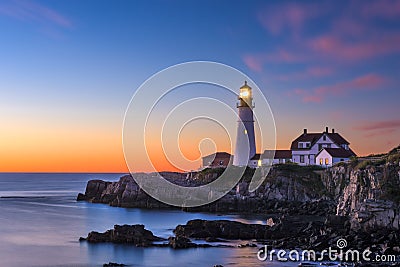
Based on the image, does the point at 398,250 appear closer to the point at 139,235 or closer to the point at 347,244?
the point at 347,244

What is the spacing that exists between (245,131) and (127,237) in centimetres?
3122

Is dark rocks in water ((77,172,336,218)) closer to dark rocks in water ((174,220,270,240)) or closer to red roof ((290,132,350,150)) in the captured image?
red roof ((290,132,350,150))

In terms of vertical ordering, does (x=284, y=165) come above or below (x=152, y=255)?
above

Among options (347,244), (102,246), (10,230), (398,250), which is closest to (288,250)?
(347,244)

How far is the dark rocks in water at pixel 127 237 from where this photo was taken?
26.9m

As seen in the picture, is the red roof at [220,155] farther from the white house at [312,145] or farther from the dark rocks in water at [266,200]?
the dark rocks in water at [266,200]

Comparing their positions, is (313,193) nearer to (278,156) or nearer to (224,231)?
(278,156)

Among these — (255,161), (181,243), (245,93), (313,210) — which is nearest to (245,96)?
(245,93)

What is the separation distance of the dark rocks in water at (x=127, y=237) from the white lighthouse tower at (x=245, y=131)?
95.3 feet

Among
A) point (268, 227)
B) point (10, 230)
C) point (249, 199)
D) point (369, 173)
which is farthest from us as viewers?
point (249, 199)

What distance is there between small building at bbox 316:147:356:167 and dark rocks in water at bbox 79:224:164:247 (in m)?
28.3

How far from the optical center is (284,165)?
52.8 metres

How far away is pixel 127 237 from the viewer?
27188 mm

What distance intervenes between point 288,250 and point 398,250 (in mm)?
4834
